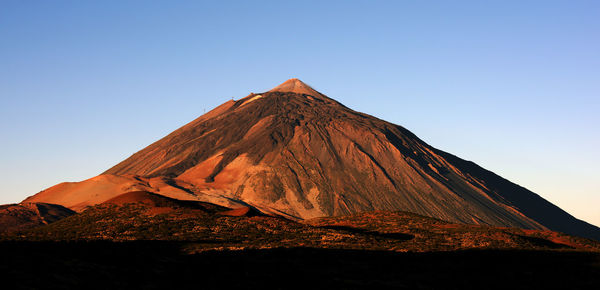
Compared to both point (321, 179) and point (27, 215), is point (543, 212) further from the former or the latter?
point (27, 215)

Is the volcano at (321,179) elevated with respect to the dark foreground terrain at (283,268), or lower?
elevated

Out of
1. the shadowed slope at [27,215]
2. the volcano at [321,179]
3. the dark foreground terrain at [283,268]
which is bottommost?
the shadowed slope at [27,215]

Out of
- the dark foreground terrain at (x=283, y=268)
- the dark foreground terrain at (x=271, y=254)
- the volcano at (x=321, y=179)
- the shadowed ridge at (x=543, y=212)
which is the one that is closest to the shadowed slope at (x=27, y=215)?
the volcano at (x=321, y=179)

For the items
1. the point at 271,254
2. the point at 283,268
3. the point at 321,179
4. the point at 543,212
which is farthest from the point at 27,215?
the point at 543,212

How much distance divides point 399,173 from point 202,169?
57.8 m

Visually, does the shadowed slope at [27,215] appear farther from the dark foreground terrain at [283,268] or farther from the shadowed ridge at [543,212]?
the shadowed ridge at [543,212]

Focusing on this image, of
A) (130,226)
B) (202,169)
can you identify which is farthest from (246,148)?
(130,226)

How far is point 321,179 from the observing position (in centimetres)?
15750

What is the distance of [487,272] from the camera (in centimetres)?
3416

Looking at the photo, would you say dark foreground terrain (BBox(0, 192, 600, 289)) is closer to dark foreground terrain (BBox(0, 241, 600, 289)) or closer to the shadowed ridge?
dark foreground terrain (BBox(0, 241, 600, 289))

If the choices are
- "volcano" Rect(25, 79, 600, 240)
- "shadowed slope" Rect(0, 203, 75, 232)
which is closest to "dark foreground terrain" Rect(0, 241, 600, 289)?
"shadowed slope" Rect(0, 203, 75, 232)

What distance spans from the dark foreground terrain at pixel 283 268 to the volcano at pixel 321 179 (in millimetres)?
91808

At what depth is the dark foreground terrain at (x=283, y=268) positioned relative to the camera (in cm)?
2684

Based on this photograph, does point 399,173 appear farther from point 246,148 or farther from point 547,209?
point 547,209
